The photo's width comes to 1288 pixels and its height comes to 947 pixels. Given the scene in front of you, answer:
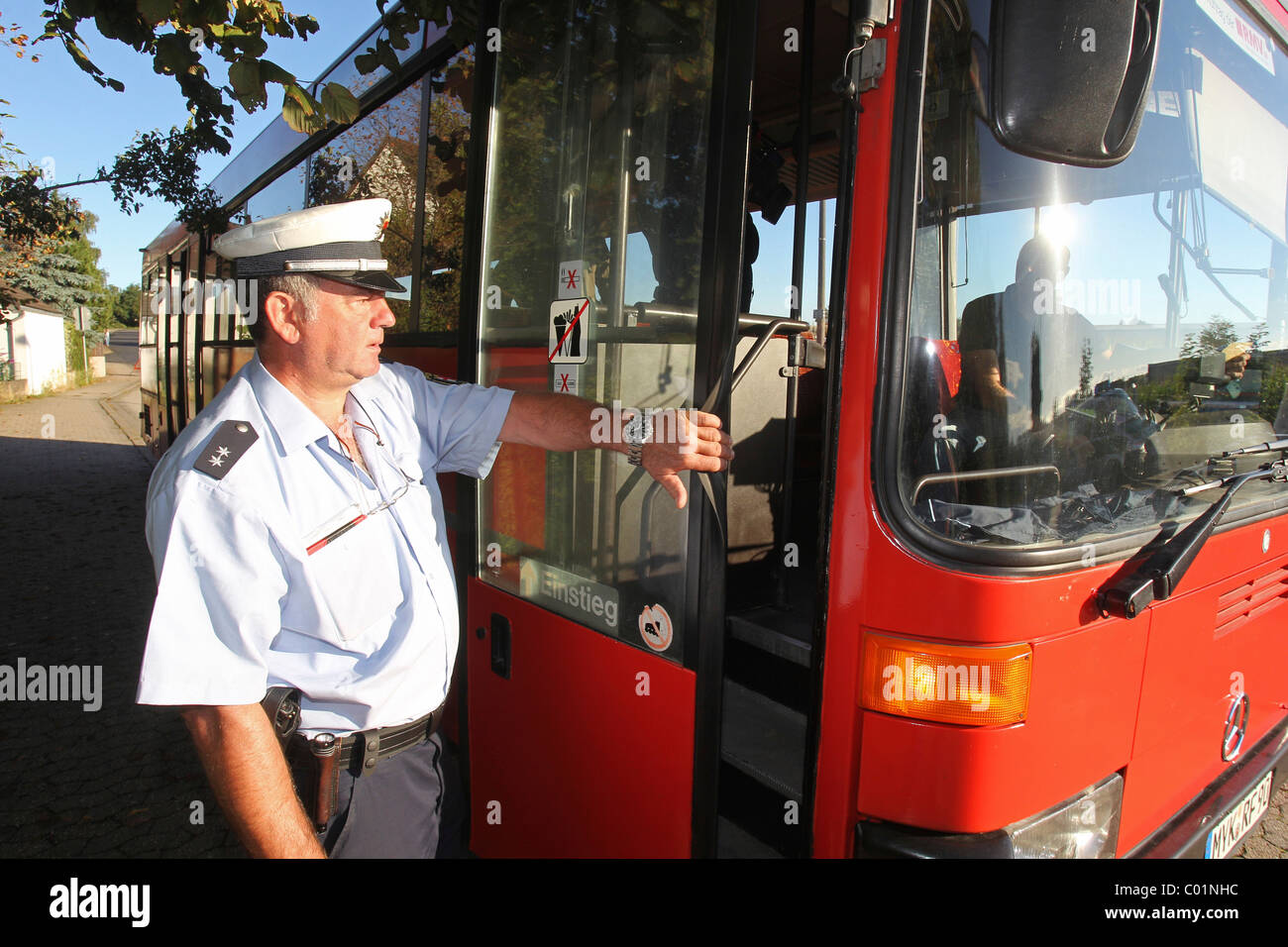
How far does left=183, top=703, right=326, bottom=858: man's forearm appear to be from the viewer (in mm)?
1645

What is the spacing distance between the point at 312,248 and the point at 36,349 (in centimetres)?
4074

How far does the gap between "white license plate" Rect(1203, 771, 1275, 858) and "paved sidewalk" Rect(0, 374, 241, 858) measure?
3.68m

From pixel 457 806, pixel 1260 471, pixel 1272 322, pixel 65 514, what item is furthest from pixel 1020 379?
pixel 65 514

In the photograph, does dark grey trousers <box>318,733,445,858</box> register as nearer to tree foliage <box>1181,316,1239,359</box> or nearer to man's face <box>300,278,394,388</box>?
man's face <box>300,278,394,388</box>

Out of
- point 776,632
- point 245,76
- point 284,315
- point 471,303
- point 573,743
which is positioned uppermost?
point 245,76

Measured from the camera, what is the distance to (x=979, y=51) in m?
1.61

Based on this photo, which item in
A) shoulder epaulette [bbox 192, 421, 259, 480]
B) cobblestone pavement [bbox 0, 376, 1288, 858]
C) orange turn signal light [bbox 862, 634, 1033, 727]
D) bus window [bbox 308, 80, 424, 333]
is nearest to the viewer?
orange turn signal light [bbox 862, 634, 1033, 727]

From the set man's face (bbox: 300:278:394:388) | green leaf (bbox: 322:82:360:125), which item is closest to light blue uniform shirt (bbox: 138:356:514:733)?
man's face (bbox: 300:278:394:388)

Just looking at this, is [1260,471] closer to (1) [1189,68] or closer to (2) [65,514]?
(1) [1189,68]

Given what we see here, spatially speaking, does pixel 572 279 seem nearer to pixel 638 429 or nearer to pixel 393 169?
pixel 638 429

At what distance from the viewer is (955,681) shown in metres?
1.60

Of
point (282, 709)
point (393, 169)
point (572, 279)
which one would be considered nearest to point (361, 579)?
point (282, 709)

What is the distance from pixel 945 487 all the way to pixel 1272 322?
1.55 metres

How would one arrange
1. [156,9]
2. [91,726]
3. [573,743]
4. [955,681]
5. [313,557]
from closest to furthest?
[955,681], [313,557], [573,743], [156,9], [91,726]
